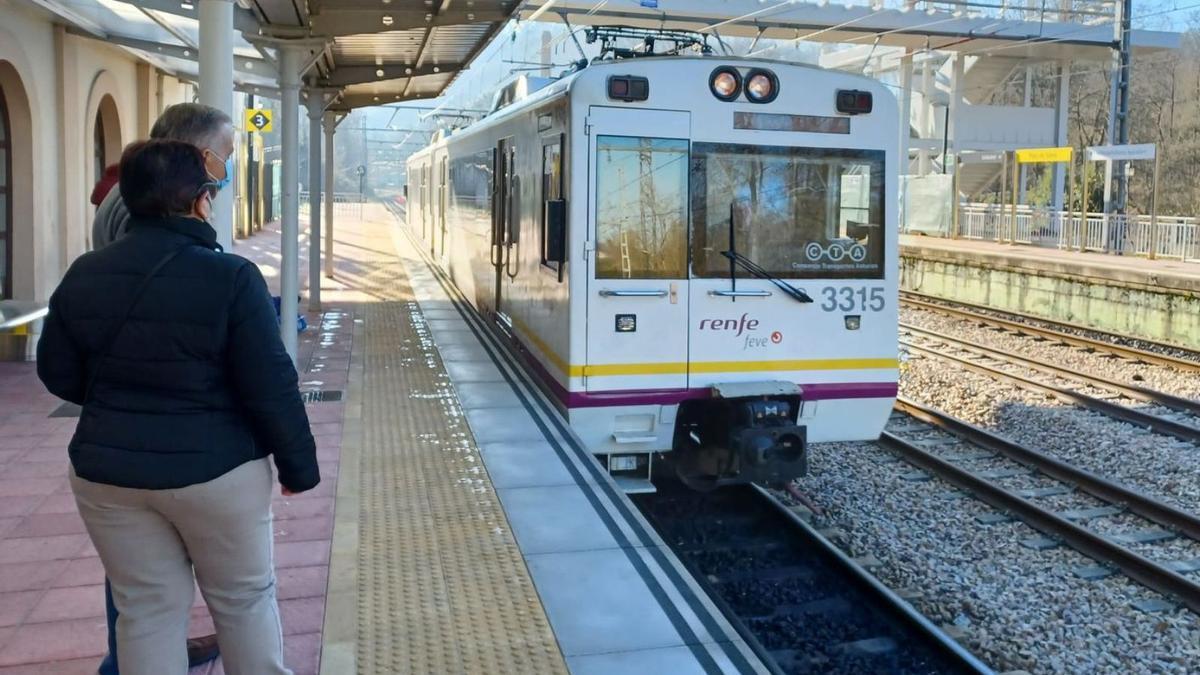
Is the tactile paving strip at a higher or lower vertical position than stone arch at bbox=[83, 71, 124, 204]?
lower

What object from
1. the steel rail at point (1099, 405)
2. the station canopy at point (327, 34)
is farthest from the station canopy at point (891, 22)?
the steel rail at point (1099, 405)

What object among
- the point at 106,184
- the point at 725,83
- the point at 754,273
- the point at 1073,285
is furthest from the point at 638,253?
the point at 1073,285

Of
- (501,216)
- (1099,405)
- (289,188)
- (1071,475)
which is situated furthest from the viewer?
(1099,405)

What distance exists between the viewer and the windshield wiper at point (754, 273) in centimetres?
671

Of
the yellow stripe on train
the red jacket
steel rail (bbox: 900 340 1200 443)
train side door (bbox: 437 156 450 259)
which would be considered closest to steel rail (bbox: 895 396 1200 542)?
steel rail (bbox: 900 340 1200 443)

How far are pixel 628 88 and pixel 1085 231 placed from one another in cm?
1715

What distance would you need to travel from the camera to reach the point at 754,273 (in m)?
6.77

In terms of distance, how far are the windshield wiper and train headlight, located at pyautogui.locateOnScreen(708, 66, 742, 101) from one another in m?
0.67

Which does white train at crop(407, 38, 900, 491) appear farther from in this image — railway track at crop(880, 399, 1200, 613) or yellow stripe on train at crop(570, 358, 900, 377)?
railway track at crop(880, 399, 1200, 613)

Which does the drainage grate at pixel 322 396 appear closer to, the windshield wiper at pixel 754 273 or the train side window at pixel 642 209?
the train side window at pixel 642 209

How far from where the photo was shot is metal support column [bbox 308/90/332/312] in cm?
1292

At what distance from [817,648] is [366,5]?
582cm

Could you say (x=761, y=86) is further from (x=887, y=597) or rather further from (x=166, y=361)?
(x=166, y=361)

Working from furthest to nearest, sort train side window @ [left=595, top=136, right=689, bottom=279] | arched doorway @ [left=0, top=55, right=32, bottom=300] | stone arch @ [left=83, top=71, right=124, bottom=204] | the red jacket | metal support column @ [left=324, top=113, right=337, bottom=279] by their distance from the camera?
metal support column @ [left=324, top=113, right=337, bottom=279]
stone arch @ [left=83, top=71, right=124, bottom=204]
arched doorway @ [left=0, top=55, right=32, bottom=300]
train side window @ [left=595, top=136, right=689, bottom=279]
the red jacket
